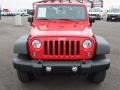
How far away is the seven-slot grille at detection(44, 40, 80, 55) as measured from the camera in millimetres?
7043

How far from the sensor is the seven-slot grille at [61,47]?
23.1 ft

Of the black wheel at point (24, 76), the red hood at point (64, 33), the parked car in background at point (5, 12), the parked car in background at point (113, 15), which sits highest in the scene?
the red hood at point (64, 33)

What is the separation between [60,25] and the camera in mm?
8328

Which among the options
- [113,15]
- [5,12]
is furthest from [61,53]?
[5,12]

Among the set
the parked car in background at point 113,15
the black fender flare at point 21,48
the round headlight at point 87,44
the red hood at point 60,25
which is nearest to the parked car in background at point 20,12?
the parked car in background at point 113,15

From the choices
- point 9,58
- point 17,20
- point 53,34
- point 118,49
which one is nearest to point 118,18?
point 17,20

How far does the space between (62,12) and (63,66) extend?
2.31 meters

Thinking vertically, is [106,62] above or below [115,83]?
above

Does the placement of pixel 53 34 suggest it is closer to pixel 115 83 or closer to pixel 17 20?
pixel 115 83

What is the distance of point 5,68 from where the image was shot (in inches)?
367

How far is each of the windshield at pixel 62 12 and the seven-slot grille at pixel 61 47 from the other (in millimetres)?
1758

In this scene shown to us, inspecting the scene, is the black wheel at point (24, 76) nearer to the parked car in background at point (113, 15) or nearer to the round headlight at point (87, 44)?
the round headlight at point (87, 44)

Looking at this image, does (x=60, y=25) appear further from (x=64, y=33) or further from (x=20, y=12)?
(x=20, y=12)

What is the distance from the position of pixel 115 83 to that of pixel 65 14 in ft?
7.20
